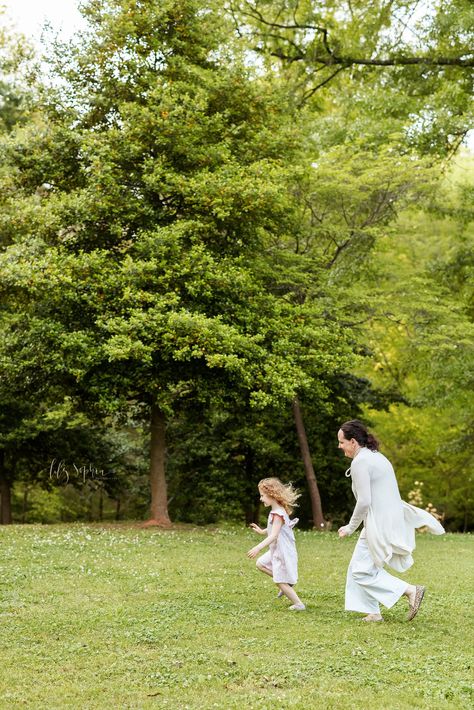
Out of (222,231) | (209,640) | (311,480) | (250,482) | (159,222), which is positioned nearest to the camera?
(209,640)

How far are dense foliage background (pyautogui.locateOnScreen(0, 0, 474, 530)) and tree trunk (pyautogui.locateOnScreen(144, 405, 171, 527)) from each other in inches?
2.7

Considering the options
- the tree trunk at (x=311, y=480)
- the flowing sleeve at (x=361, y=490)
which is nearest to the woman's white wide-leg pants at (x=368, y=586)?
the flowing sleeve at (x=361, y=490)

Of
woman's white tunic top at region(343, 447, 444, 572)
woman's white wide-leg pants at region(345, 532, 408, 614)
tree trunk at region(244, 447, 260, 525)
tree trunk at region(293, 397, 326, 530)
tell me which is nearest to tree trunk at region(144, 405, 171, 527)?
tree trunk at region(293, 397, 326, 530)

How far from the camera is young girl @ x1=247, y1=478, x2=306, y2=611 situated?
29.9 feet

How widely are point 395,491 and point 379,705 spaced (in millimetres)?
3346

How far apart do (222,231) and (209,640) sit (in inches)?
523

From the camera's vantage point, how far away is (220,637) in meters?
7.49

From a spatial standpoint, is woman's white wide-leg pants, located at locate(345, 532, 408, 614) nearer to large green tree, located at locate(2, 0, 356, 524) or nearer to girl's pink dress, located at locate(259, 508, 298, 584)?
girl's pink dress, located at locate(259, 508, 298, 584)

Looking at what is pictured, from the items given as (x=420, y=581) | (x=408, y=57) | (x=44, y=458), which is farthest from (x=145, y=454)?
(x=420, y=581)

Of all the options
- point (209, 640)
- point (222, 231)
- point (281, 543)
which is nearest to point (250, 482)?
point (222, 231)

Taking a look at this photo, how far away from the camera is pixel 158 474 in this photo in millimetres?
19594

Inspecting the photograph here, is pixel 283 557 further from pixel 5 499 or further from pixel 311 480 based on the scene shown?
pixel 5 499

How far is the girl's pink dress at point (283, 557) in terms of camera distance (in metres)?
9.12

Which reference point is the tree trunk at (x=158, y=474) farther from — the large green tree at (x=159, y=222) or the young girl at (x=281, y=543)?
the young girl at (x=281, y=543)
